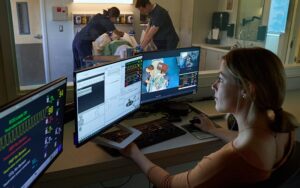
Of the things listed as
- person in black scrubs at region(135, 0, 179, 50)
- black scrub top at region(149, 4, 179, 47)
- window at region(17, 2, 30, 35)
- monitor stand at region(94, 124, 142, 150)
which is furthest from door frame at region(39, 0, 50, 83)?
monitor stand at region(94, 124, 142, 150)

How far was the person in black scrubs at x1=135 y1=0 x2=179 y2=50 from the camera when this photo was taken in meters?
3.56

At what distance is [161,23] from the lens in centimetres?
359

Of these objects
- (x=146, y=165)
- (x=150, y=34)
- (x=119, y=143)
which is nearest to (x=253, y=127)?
(x=146, y=165)

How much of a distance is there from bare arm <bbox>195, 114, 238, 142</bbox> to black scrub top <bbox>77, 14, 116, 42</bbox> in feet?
6.86

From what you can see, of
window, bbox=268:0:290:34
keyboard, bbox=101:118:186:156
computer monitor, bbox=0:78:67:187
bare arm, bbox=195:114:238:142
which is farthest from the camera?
window, bbox=268:0:290:34

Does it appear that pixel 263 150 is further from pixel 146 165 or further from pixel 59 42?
pixel 59 42

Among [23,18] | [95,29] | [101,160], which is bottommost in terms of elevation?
[101,160]

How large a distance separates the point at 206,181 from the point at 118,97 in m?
0.63

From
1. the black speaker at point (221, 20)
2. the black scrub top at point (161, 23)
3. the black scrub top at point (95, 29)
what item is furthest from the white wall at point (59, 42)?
the black speaker at point (221, 20)

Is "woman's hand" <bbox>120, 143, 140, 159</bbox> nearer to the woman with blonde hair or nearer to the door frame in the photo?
the woman with blonde hair

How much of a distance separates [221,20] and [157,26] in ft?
4.93

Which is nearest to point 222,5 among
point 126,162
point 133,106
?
point 133,106

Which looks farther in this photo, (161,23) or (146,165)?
(161,23)

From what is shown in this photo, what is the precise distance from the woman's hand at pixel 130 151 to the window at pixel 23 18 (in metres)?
2.51
